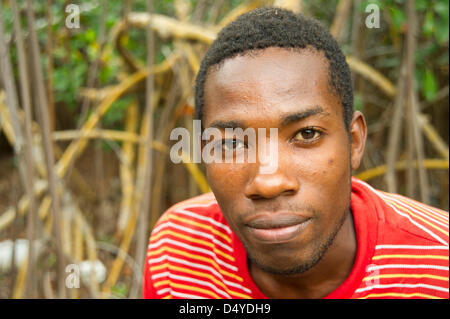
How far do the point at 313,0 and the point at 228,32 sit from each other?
1191 millimetres

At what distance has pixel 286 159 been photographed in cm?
55

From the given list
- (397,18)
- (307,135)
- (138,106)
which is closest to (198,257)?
(307,135)

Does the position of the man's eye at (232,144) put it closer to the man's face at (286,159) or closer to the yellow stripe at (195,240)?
the man's face at (286,159)

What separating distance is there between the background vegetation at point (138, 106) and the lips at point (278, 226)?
0.28 meters

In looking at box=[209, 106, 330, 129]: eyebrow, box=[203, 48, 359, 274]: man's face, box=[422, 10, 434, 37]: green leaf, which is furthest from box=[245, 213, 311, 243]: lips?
box=[422, 10, 434, 37]: green leaf

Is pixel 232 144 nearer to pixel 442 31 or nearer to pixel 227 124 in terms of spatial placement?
pixel 227 124

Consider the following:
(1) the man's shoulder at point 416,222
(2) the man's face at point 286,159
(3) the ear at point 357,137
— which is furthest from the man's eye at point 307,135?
(1) the man's shoulder at point 416,222

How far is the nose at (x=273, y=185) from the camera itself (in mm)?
531

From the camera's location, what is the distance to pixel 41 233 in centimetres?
85

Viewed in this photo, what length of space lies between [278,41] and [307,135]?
13 centimetres

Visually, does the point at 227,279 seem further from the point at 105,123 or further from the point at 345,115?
the point at 105,123

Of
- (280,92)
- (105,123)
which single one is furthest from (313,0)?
(280,92)

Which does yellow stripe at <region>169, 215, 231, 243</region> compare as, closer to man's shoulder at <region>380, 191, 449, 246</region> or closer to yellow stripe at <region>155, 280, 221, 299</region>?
yellow stripe at <region>155, 280, 221, 299</region>

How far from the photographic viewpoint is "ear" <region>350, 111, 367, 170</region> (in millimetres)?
660
